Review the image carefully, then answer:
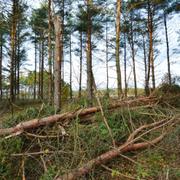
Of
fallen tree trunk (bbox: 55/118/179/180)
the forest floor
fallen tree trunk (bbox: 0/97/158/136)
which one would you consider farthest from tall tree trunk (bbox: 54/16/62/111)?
fallen tree trunk (bbox: 55/118/179/180)

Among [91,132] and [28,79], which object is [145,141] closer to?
[91,132]

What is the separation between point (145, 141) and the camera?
15.5 feet

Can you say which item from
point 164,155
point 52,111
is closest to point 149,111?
point 164,155

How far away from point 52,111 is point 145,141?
1837 millimetres

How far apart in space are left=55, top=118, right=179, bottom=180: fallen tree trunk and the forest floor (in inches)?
3.2

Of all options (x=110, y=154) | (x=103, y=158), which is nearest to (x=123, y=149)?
(x=110, y=154)

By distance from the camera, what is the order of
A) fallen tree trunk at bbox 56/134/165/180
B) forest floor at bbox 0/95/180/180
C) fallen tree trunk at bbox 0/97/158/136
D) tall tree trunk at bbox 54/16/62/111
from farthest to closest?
tall tree trunk at bbox 54/16/62/111 → fallen tree trunk at bbox 0/97/158/136 → forest floor at bbox 0/95/180/180 → fallen tree trunk at bbox 56/134/165/180

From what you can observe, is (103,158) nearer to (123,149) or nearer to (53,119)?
(123,149)

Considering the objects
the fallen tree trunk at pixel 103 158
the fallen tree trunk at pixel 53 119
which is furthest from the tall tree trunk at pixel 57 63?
the fallen tree trunk at pixel 103 158

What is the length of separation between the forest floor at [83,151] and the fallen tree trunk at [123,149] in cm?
8

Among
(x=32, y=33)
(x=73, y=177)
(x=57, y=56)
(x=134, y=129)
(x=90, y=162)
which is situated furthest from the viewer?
(x=32, y=33)

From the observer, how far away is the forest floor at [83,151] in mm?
4098

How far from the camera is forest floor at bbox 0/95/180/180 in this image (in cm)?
410

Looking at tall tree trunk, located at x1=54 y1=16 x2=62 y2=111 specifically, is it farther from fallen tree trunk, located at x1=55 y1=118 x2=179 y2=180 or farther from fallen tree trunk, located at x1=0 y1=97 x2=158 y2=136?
fallen tree trunk, located at x1=55 y1=118 x2=179 y2=180
